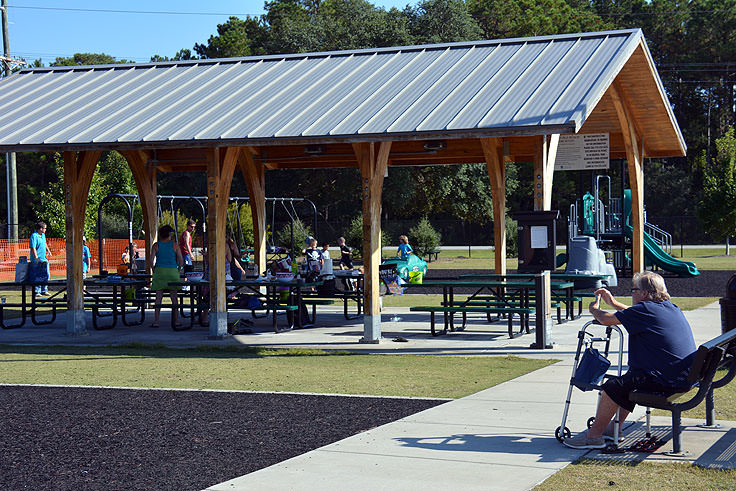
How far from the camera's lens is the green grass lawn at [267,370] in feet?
32.7

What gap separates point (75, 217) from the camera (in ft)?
49.9

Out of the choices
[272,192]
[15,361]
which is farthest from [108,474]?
[272,192]

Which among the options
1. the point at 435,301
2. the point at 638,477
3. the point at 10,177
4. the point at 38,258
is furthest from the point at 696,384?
the point at 10,177

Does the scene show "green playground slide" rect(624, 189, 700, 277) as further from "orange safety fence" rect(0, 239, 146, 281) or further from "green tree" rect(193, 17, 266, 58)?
"green tree" rect(193, 17, 266, 58)

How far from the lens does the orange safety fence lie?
3453cm

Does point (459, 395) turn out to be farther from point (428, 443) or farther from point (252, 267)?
point (252, 267)

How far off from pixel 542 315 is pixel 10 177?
25.9m

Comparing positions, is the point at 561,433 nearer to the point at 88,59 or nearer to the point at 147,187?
the point at 147,187

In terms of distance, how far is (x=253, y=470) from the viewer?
636cm

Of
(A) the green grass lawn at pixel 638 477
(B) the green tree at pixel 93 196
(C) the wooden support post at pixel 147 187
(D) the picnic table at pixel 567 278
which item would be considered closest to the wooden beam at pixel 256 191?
(C) the wooden support post at pixel 147 187

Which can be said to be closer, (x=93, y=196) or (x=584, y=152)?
(x=584, y=152)

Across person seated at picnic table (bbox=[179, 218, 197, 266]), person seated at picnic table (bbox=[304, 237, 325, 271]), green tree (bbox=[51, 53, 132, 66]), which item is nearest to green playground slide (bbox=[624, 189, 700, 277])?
person seated at picnic table (bbox=[304, 237, 325, 271])

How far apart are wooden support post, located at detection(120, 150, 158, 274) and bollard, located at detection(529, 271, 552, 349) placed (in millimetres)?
9812

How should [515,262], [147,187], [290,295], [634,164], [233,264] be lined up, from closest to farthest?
[290,295] → [233,264] → [634,164] → [147,187] → [515,262]
